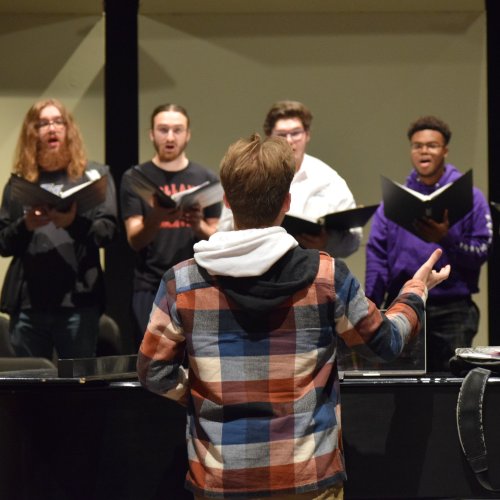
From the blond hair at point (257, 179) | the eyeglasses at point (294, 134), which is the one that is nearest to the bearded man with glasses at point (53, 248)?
the eyeglasses at point (294, 134)

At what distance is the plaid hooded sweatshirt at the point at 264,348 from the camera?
2027 mm

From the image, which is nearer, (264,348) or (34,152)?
(264,348)

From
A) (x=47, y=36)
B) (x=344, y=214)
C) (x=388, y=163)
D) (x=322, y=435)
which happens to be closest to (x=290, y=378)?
(x=322, y=435)

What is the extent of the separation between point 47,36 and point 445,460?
13.5ft

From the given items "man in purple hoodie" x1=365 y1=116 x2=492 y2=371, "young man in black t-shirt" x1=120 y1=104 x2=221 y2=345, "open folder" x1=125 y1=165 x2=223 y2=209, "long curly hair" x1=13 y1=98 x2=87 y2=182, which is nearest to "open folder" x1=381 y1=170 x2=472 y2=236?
"man in purple hoodie" x1=365 y1=116 x2=492 y2=371

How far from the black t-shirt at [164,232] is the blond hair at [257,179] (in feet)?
7.75

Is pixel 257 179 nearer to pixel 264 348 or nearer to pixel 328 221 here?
pixel 264 348

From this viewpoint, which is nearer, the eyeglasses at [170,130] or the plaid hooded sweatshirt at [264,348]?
the plaid hooded sweatshirt at [264,348]

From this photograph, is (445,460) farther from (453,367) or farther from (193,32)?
(193,32)

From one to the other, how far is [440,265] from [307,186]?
0.69 meters

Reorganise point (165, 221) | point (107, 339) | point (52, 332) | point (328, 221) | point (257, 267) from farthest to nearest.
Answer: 1. point (107, 339)
2. point (165, 221)
3. point (52, 332)
4. point (328, 221)
5. point (257, 267)

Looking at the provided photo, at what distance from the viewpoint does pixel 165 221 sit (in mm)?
4324

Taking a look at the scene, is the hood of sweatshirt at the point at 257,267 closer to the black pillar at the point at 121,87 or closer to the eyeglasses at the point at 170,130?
the eyeglasses at the point at 170,130

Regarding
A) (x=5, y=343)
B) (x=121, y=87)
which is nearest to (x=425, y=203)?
(x=5, y=343)
